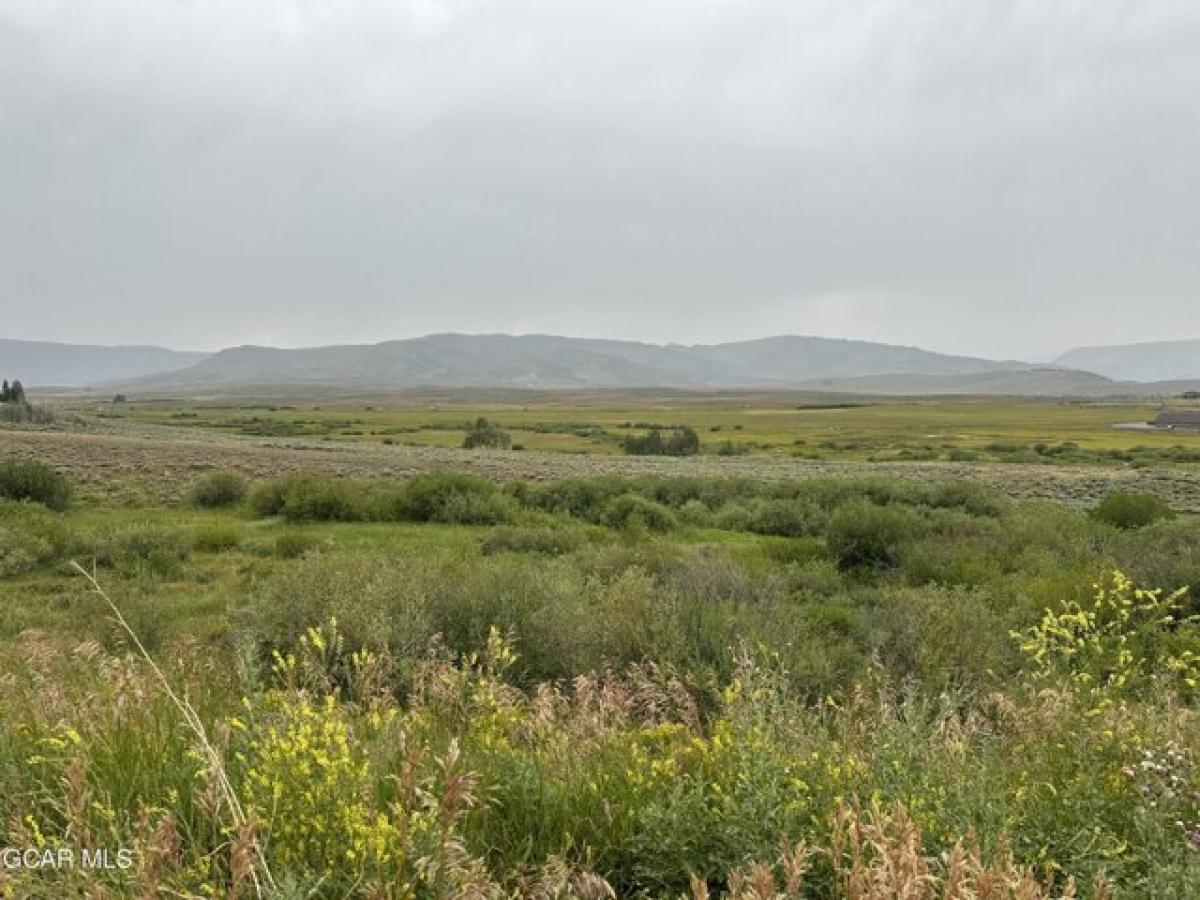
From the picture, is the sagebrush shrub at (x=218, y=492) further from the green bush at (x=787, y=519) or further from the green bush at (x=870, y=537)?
the green bush at (x=870, y=537)

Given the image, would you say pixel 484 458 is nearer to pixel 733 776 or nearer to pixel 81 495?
pixel 81 495

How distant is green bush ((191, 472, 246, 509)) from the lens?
2855cm

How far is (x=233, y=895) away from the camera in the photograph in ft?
6.36

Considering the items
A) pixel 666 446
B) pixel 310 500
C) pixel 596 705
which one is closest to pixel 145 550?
pixel 310 500

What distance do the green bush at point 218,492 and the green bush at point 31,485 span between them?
4.17 m

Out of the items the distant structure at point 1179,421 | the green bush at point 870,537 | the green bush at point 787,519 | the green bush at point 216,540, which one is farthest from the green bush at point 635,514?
the distant structure at point 1179,421

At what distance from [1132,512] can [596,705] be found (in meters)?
23.5

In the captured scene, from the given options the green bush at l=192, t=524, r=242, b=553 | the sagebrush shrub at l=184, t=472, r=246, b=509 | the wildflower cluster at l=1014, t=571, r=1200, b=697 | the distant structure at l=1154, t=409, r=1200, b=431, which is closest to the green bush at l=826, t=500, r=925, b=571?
the wildflower cluster at l=1014, t=571, r=1200, b=697

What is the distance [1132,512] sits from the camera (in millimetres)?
23125

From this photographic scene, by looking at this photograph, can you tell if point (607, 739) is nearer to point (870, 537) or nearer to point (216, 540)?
point (870, 537)

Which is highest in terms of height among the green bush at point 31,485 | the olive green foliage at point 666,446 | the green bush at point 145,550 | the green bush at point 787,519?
the green bush at point 31,485

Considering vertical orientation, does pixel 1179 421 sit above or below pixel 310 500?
below

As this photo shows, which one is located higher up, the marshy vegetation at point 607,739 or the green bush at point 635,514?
the marshy vegetation at point 607,739

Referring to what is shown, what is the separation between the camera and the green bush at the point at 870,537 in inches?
736
